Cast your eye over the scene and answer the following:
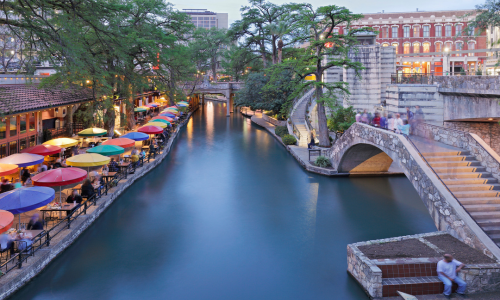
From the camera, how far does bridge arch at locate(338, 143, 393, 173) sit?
2253 cm

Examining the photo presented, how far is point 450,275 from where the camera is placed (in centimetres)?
958

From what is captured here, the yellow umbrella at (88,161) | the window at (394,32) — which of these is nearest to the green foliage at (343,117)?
the yellow umbrella at (88,161)

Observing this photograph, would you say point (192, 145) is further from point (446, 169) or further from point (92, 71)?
point (446, 169)

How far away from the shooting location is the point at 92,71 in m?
15.3

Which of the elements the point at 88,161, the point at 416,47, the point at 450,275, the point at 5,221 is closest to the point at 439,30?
the point at 416,47

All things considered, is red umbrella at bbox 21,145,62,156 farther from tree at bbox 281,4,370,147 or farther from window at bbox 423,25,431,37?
window at bbox 423,25,431,37

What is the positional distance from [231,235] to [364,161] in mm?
11874

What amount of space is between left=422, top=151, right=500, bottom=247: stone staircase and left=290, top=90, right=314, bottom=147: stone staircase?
1988 cm

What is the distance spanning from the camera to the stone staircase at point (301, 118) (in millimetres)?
34344

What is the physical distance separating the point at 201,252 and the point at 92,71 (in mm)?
8395

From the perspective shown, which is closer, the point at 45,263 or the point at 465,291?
the point at 465,291

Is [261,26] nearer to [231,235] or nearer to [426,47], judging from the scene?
[426,47]

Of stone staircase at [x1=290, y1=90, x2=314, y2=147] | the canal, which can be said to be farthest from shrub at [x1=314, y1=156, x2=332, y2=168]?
stone staircase at [x1=290, y1=90, x2=314, y2=147]

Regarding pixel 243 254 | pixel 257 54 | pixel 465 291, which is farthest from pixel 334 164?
pixel 257 54
